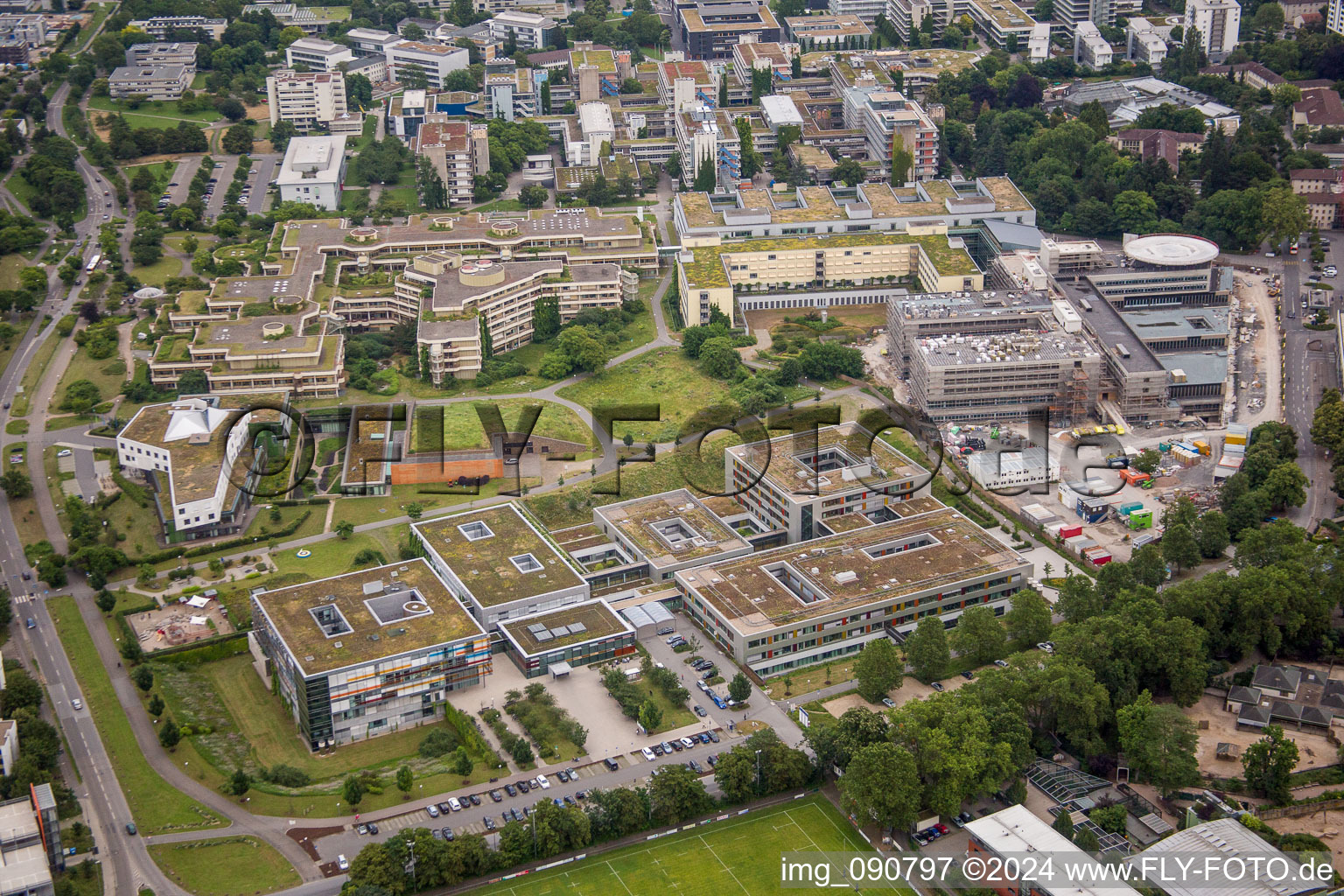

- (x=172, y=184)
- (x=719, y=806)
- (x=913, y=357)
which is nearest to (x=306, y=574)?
(x=719, y=806)

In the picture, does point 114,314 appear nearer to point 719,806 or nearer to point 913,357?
point 913,357

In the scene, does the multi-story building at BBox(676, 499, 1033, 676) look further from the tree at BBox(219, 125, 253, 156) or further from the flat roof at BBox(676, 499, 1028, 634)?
the tree at BBox(219, 125, 253, 156)

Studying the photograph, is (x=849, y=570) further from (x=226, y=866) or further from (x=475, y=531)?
(x=226, y=866)

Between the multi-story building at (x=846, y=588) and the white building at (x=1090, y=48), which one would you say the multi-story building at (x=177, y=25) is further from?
the multi-story building at (x=846, y=588)

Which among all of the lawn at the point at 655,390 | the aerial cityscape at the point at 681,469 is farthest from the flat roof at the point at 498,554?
the lawn at the point at 655,390

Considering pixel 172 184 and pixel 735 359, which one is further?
pixel 172 184
